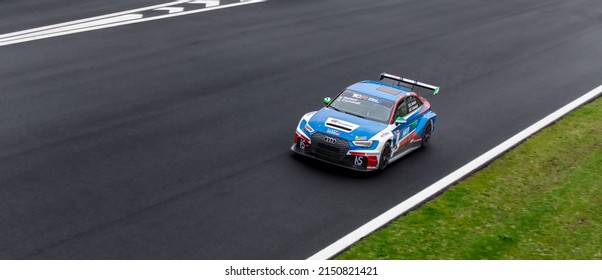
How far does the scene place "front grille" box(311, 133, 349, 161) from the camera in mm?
17969

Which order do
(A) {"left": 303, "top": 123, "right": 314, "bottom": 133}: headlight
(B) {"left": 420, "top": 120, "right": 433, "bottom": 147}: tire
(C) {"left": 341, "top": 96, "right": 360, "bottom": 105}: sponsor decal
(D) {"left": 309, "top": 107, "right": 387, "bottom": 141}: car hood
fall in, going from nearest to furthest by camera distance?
(D) {"left": 309, "top": 107, "right": 387, "bottom": 141}: car hood → (A) {"left": 303, "top": 123, "right": 314, "bottom": 133}: headlight → (C) {"left": 341, "top": 96, "right": 360, "bottom": 105}: sponsor decal → (B) {"left": 420, "top": 120, "right": 433, "bottom": 147}: tire

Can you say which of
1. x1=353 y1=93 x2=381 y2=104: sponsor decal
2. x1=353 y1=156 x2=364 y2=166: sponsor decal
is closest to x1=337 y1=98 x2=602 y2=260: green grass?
x1=353 y1=156 x2=364 y2=166: sponsor decal

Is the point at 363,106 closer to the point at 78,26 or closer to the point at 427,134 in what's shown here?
the point at 427,134

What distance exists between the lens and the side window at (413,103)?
65.3 ft

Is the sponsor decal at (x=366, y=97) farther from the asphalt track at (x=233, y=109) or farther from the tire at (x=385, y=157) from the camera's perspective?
the asphalt track at (x=233, y=109)

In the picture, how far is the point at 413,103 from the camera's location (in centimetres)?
2014

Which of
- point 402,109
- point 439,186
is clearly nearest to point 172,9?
point 402,109

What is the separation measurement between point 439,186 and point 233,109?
6242 millimetres

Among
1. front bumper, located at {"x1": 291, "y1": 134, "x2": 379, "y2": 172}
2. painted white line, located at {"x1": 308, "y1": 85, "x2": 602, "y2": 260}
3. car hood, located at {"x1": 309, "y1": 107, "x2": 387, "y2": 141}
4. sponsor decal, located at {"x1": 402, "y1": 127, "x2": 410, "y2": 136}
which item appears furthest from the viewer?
sponsor decal, located at {"x1": 402, "y1": 127, "x2": 410, "y2": 136}

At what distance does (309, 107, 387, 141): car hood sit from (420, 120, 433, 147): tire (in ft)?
5.90

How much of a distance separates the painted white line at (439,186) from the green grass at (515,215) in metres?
0.19

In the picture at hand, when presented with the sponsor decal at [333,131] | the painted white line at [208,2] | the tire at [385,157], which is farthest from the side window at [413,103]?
the painted white line at [208,2]

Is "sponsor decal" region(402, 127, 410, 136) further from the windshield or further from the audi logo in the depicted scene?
the audi logo

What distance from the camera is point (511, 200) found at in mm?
17375
